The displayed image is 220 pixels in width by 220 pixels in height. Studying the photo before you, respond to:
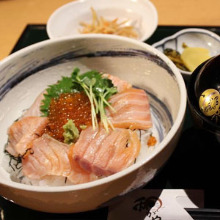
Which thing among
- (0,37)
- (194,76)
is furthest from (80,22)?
(194,76)

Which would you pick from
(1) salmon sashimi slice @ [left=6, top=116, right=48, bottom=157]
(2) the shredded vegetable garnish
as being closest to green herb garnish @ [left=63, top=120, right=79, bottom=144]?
(1) salmon sashimi slice @ [left=6, top=116, right=48, bottom=157]

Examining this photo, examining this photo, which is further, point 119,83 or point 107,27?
point 107,27

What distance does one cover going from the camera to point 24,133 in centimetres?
121

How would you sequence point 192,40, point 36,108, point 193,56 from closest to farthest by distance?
point 36,108, point 193,56, point 192,40

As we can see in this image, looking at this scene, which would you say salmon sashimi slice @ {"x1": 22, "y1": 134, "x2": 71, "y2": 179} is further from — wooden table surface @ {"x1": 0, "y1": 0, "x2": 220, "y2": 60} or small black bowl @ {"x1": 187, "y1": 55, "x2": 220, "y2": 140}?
wooden table surface @ {"x1": 0, "y1": 0, "x2": 220, "y2": 60}

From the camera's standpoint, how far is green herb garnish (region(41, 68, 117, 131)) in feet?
4.00

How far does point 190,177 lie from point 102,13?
1332mm

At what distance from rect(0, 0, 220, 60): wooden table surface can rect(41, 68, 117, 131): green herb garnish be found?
2.55ft

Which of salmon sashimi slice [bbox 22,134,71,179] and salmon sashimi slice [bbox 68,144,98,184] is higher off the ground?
salmon sashimi slice [bbox 22,134,71,179]

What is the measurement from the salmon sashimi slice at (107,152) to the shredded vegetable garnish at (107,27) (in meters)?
0.92

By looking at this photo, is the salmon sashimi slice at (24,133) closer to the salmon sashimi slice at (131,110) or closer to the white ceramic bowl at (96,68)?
the white ceramic bowl at (96,68)

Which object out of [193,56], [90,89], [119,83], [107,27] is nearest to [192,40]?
[193,56]

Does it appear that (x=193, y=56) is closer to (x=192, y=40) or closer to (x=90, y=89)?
(x=192, y=40)

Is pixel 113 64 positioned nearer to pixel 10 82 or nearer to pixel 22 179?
pixel 10 82
